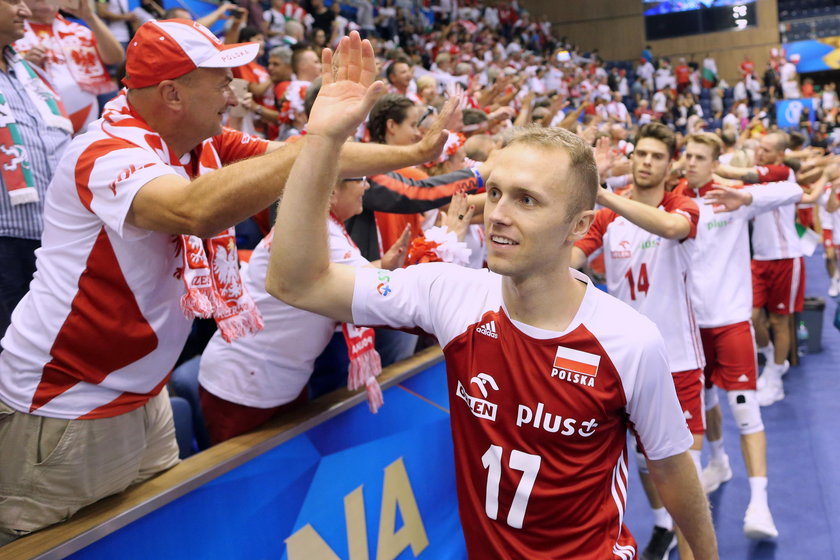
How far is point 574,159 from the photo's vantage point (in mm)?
1792

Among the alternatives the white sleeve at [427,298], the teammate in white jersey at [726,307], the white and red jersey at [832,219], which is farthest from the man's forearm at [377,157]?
the white and red jersey at [832,219]

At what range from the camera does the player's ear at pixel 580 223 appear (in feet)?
6.02

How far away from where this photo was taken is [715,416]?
4691mm

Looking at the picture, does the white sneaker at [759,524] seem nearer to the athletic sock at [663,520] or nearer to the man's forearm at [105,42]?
the athletic sock at [663,520]

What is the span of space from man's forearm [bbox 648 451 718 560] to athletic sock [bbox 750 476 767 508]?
241 cm

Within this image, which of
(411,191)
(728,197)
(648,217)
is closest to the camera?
(411,191)

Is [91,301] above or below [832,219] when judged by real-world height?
above

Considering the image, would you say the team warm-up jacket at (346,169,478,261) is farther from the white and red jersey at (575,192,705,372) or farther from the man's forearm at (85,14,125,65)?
the man's forearm at (85,14,125,65)

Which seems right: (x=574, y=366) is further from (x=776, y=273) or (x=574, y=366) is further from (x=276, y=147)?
(x=776, y=273)

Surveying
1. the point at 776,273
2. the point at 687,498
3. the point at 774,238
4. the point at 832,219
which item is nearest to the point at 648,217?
the point at 687,498

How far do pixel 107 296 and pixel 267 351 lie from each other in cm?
92

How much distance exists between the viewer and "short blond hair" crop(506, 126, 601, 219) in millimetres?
1785

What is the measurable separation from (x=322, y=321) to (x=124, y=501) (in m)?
0.95

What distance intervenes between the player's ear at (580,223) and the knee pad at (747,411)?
3010 mm
